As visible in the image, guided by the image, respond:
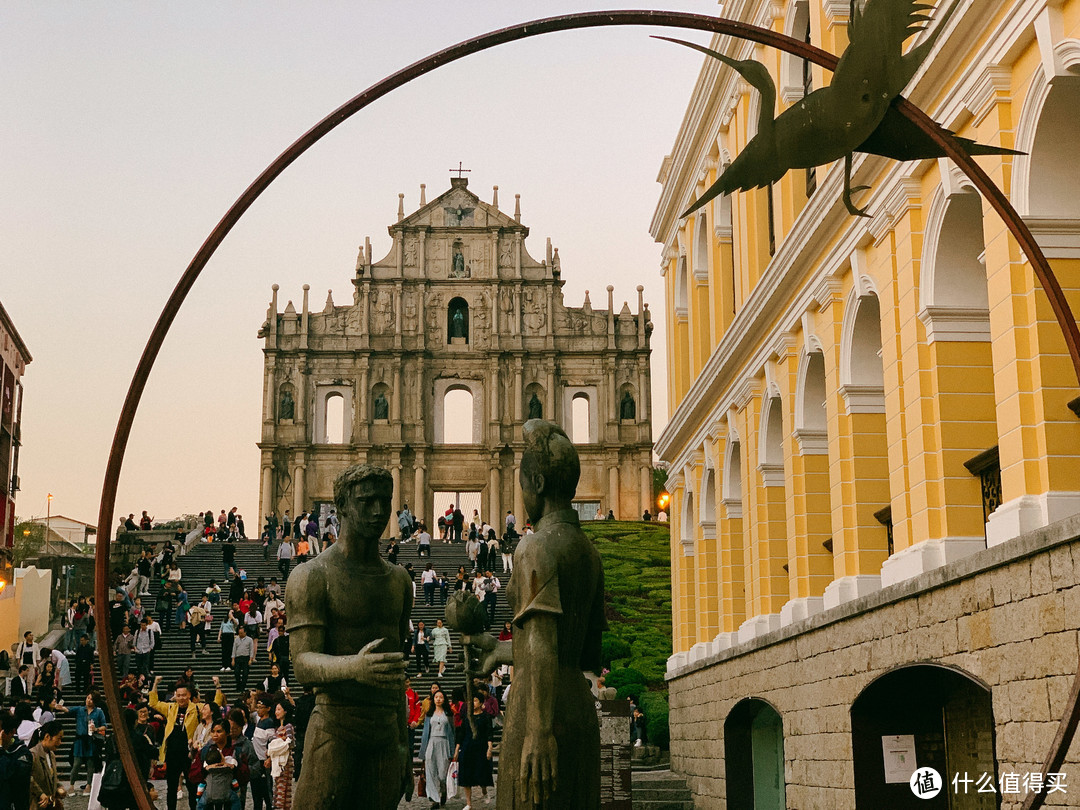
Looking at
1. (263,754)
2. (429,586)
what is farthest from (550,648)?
(429,586)

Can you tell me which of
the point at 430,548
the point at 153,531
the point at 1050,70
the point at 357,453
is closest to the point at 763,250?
the point at 1050,70

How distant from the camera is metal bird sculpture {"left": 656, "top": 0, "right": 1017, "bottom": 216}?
6.47 m

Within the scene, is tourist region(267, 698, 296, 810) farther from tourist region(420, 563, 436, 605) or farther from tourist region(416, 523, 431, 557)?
tourist region(416, 523, 431, 557)

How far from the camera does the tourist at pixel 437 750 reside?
20703 mm

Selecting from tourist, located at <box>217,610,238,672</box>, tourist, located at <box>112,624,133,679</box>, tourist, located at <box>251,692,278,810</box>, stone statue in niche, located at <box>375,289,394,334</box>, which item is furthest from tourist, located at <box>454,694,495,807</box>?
stone statue in niche, located at <box>375,289,394,334</box>

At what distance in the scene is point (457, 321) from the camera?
67375 millimetres

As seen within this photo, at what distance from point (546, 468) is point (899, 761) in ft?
35.2

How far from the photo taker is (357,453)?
64688 millimetres

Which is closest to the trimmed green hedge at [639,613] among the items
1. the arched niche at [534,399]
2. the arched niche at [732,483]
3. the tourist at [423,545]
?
the arched niche at [732,483]

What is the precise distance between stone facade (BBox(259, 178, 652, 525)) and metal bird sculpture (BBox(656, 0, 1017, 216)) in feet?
186

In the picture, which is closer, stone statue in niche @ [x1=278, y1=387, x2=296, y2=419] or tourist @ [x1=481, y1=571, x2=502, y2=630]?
tourist @ [x1=481, y1=571, x2=502, y2=630]

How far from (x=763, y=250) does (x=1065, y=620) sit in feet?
46.0

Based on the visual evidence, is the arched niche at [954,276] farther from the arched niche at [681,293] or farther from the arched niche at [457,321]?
the arched niche at [457,321]

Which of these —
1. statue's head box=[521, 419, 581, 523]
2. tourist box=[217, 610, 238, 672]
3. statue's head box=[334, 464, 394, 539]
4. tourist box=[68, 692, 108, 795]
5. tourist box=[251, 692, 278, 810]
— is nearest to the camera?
statue's head box=[521, 419, 581, 523]
